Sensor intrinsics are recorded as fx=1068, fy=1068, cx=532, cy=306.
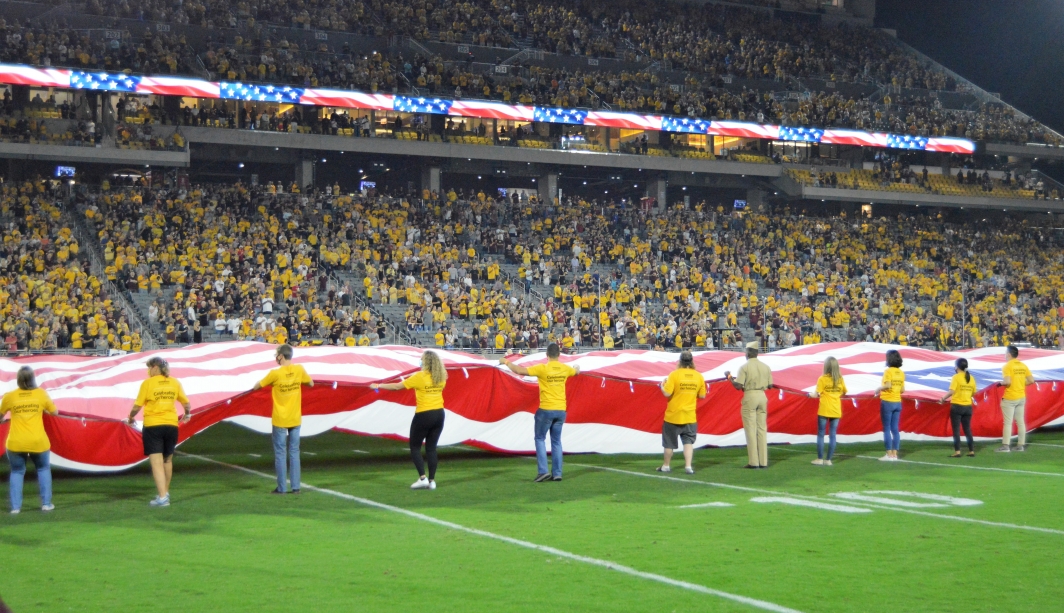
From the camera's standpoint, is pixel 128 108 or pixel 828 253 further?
pixel 828 253

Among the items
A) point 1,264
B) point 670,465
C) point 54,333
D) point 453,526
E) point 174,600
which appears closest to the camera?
point 174,600

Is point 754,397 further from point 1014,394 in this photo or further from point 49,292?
point 49,292

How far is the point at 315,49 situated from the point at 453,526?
3660 centimetres

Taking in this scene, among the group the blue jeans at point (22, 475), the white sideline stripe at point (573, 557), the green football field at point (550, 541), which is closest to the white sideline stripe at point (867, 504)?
the green football field at point (550, 541)

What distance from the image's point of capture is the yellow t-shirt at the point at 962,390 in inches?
568

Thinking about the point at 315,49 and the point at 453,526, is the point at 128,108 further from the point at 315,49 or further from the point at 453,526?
the point at 453,526

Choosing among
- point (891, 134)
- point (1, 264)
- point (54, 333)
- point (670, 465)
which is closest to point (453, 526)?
point (670, 465)

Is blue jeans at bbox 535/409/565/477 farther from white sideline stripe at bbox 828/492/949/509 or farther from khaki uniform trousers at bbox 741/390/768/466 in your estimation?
white sideline stripe at bbox 828/492/949/509

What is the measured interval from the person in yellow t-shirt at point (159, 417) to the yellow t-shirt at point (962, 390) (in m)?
9.96

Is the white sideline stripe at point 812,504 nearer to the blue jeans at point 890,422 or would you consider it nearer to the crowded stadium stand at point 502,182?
the blue jeans at point 890,422

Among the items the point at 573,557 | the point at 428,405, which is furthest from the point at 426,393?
the point at 573,557

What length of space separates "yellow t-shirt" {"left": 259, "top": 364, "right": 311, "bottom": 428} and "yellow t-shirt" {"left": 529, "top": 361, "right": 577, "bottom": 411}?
2619 millimetres

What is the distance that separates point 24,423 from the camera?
9.88m

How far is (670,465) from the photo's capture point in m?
13.7
